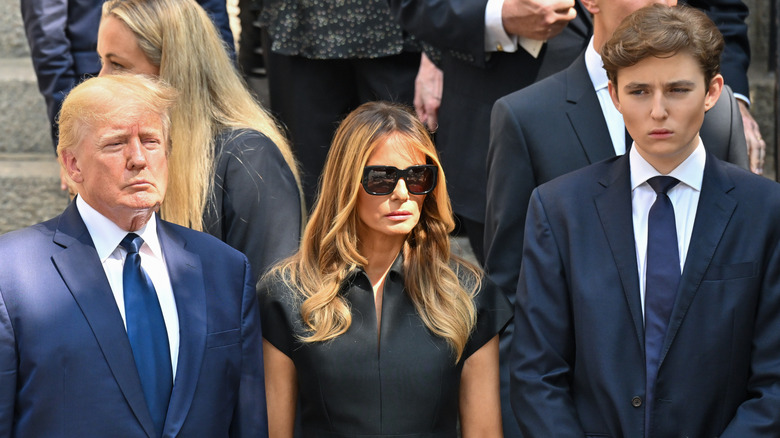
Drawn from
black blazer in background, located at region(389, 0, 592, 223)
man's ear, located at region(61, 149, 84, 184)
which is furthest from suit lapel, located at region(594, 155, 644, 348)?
man's ear, located at region(61, 149, 84, 184)

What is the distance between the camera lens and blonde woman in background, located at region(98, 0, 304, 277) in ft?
11.2

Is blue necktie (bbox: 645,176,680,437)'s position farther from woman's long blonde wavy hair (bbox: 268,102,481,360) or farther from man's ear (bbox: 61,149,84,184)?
man's ear (bbox: 61,149,84,184)

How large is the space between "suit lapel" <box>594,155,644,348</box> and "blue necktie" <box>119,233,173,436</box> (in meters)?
1.11

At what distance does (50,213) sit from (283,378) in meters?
2.61

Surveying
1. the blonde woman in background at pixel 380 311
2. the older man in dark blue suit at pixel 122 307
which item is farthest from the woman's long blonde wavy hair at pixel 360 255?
the older man in dark blue suit at pixel 122 307

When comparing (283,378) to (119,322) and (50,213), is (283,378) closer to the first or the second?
(119,322)

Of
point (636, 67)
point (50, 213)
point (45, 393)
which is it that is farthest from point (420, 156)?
point (50, 213)

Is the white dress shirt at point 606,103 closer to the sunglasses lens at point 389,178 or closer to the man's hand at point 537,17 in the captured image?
the man's hand at point 537,17

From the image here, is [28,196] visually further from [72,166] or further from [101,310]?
[101,310]

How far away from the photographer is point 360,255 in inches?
119

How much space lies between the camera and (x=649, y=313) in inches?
108

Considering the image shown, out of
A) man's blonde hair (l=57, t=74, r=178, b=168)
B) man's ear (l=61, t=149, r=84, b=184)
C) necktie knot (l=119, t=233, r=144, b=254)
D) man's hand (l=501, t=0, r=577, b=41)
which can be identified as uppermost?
man's hand (l=501, t=0, r=577, b=41)

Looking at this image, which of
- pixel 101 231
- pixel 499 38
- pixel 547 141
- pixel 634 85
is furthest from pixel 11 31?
pixel 634 85

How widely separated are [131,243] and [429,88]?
200 centimetres
